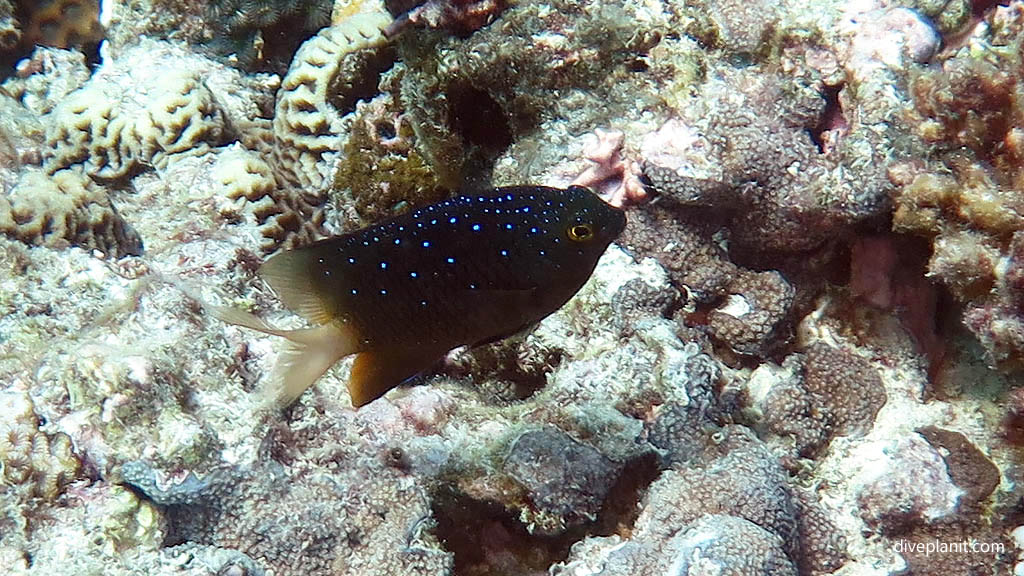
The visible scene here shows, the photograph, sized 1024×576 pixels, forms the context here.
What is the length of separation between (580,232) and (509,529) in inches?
68.6

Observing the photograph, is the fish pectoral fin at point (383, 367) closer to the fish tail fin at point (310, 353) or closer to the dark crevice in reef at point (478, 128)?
the fish tail fin at point (310, 353)

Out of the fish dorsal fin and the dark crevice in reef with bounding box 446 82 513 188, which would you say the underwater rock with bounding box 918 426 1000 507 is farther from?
the fish dorsal fin

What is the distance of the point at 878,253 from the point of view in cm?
342

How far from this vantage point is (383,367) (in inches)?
87.7

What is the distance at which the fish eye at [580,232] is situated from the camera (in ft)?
7.04

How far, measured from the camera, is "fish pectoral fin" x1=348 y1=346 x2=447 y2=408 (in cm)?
222

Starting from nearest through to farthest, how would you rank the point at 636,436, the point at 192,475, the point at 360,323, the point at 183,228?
1. the point at 360,323
2. the point at 192,475
3. the point at 636,436
4. the point at 183,228

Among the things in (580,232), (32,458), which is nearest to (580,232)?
(580,232)

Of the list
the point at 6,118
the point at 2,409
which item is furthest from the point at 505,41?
the point at 6,118

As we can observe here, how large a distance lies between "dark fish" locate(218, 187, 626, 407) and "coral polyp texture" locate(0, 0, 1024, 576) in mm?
76

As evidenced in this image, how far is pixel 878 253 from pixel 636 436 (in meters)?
1.57

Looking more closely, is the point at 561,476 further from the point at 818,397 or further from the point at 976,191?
the point at 976,191

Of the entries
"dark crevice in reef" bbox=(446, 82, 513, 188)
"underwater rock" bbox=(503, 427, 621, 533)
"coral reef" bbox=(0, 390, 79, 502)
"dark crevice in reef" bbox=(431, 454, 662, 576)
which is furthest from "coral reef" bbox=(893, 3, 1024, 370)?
"coral reef" bbox=(0, 390, 79, 502)

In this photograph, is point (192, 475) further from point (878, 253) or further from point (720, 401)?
point (878, 253)
